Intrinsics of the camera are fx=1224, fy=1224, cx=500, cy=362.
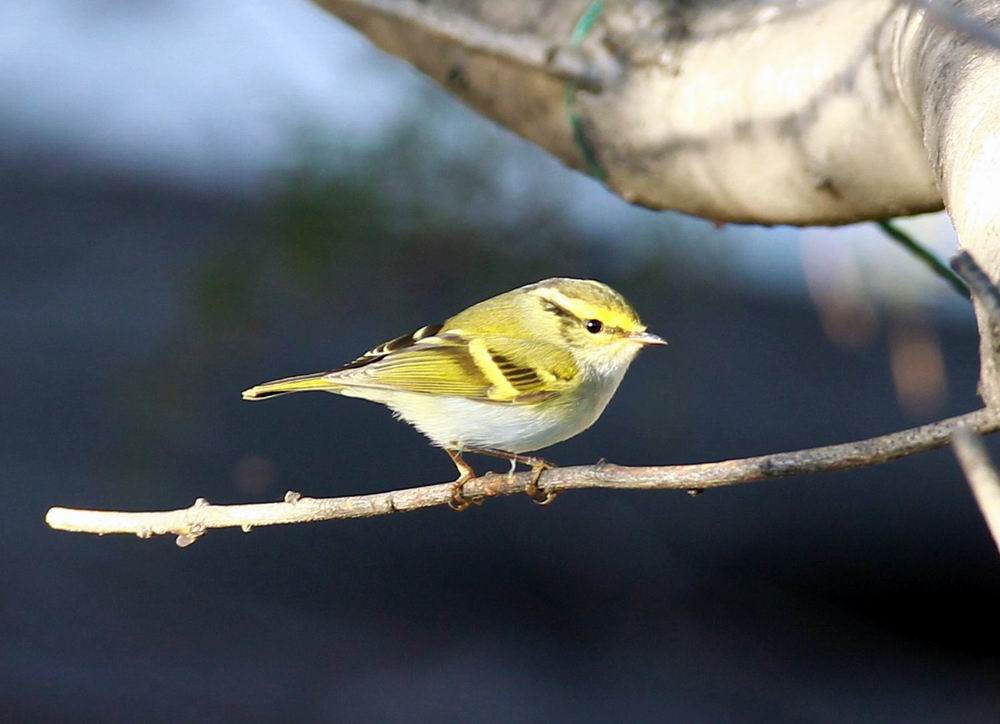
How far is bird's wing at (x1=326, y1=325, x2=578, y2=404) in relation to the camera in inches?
102

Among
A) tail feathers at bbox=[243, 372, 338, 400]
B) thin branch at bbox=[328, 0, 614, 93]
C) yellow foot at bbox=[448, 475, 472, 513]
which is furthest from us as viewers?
thin branch at bbox=[328, 0, 614, 93]

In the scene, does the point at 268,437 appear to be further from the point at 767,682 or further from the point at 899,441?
the point at 899,441

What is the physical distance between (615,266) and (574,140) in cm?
297

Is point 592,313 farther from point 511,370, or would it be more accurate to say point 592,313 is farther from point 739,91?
point 739,91

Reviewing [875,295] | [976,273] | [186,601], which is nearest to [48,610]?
[186,601]

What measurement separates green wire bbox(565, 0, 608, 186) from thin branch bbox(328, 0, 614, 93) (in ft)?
0.11

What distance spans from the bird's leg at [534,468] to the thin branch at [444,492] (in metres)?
0.03

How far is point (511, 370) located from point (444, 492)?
0.95 meters

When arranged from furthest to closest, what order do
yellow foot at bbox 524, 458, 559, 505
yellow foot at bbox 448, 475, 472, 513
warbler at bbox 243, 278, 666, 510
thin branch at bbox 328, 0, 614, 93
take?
warbler at bbox 243, 278, 666, 510, thin branch at bbox 328, 0, 614, 93, yellow foot at bbox 448, 475, 472, 513, yellow foot at bbox 524, 458, 559, 505

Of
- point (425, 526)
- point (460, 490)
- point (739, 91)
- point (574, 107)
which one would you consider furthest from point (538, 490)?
point (425, 526)

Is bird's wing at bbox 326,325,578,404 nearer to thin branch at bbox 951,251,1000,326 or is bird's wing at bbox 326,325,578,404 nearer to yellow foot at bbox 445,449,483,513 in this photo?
yellow foot at bbox 445,449,483,513

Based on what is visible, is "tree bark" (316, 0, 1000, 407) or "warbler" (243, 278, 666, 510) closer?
"tree bark" (316, 0, 1000, 407)

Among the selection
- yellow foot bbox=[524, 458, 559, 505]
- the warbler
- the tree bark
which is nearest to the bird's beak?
the warbler

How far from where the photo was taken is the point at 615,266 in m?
5.54
